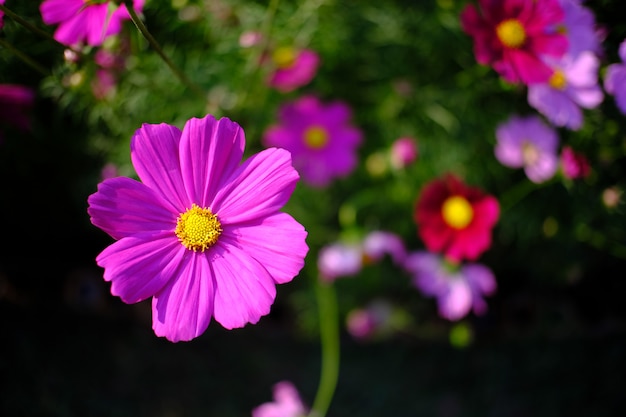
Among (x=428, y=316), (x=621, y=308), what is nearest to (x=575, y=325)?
(x=621, y=308)

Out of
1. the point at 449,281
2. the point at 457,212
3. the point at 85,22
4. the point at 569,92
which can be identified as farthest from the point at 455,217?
the point at 85,22

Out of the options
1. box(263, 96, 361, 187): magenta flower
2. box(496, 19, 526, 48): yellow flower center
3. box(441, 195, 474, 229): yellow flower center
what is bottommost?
box(441, 195, 474, 229): yellow flower center

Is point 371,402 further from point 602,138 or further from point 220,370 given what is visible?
point 602,138

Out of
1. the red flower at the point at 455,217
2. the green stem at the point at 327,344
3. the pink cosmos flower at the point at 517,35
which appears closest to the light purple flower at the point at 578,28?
the pink cosmos flower at the point at 517,35

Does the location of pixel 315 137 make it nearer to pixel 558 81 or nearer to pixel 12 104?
pixel 558 81

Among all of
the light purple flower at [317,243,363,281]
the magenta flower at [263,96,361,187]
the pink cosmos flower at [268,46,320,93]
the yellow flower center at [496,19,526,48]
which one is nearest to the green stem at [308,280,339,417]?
the light purple flower at [317,243,363,281]

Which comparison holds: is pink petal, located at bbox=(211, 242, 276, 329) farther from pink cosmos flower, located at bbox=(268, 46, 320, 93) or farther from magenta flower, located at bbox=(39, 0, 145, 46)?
pink cosmos flower, located at bbox=(268, 46, 320, 93)

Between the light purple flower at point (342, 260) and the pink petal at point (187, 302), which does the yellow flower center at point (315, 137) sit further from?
the pink petal at point (187, 302)
